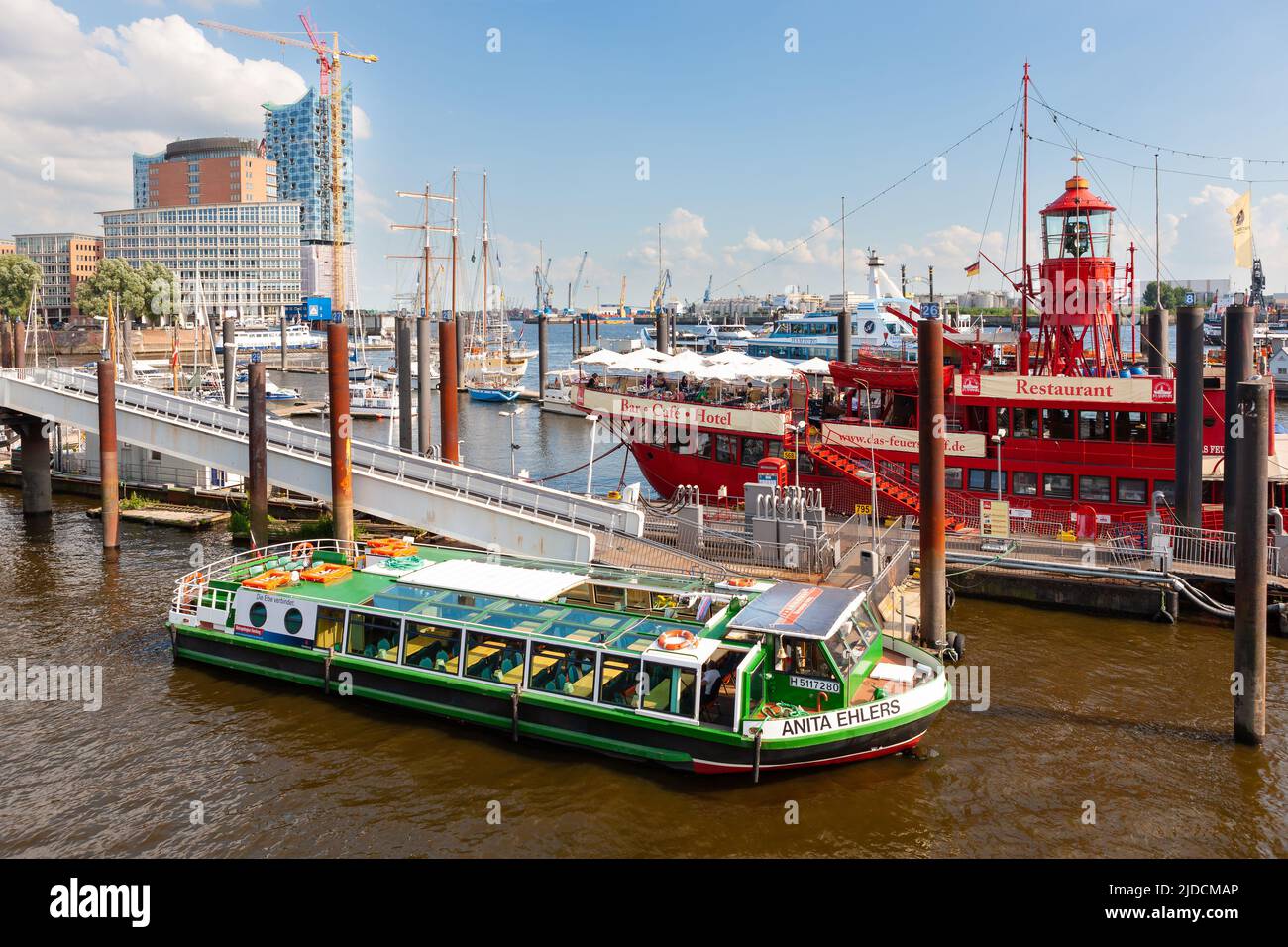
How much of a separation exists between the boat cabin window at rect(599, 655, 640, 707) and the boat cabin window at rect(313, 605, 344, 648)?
22.2ft

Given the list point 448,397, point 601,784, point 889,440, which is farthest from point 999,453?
point 448,397

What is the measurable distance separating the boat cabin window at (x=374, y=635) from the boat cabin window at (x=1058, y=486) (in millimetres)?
21860

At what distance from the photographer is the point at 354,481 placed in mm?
32125

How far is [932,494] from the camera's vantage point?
24.0 meters

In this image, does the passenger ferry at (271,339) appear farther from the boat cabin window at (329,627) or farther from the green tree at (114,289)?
the boat cabin window at (329,627)

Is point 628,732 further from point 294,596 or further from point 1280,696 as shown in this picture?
point 1280,696

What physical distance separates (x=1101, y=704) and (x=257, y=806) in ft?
59.0

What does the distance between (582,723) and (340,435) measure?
1448cm

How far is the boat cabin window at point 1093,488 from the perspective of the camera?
3138 cm

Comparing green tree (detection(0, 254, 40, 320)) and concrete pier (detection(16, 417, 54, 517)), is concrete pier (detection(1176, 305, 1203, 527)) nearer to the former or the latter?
concrete pier (detection(16, 417, 54, 517))

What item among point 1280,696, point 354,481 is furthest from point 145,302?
point 1280,696

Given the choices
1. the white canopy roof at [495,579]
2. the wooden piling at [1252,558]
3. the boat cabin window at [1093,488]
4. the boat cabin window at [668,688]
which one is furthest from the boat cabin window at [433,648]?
the boat cabin window at [1093,488]

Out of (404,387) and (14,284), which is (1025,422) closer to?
(404,387)

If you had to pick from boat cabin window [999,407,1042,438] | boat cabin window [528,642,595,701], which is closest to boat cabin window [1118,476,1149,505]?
boat cabin window [999,407,1042,438]
